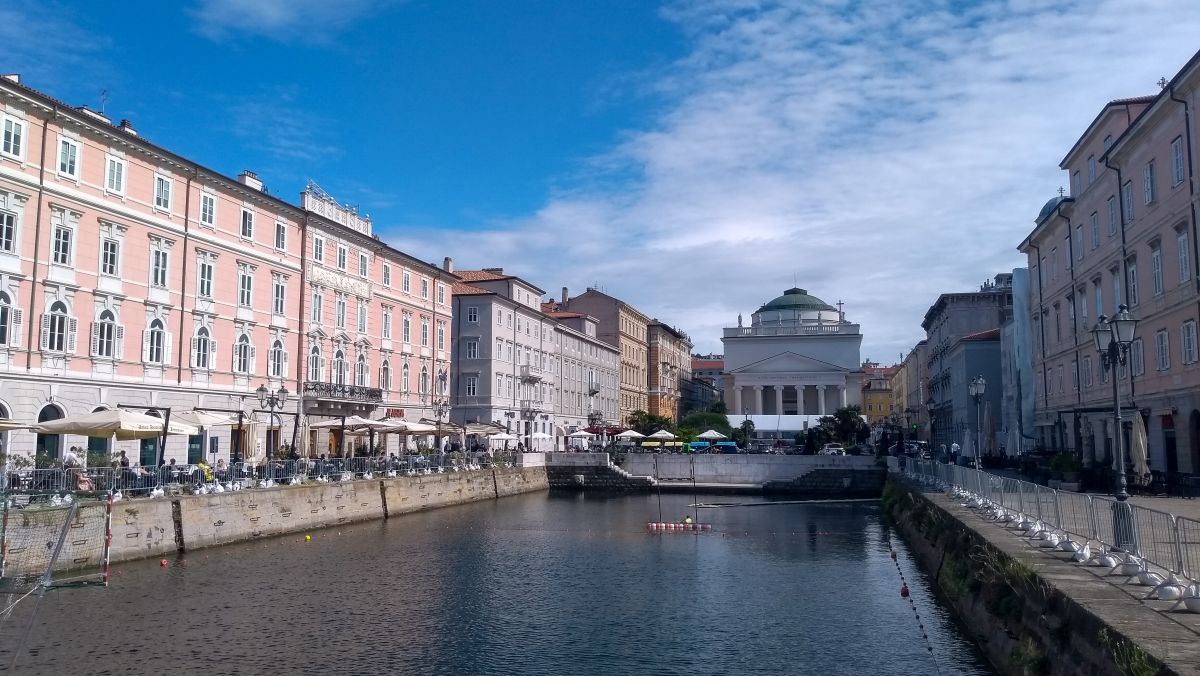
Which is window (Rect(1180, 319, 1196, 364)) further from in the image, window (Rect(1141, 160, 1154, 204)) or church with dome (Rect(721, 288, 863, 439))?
church with dome (Rect(721, 288, 863, 439))

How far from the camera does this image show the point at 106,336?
35.1 m

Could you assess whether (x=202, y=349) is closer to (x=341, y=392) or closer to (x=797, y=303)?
(x=341, y=392)

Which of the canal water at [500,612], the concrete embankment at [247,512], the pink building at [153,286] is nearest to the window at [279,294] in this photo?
the pink building at [153,286]

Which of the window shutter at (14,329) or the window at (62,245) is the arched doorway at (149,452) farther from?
the window at (62,245)

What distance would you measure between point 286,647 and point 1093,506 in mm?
14723

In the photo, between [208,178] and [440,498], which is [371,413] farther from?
[208,178]

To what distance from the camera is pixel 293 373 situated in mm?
46844

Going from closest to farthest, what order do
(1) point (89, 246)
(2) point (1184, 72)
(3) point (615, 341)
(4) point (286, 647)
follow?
(4) point (286, 647), (2) point (1184, 72), (1) point (89, 246), (3) point (615, 341)

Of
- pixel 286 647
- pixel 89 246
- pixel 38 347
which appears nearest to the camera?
pixel 286 647

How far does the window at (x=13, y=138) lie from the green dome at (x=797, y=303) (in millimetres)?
106670

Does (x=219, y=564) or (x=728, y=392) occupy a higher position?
(x=728, y=392)

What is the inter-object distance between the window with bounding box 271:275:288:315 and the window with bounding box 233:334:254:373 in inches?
106

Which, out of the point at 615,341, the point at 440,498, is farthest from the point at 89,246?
the point at 615,341

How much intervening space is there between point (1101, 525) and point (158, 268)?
1428 inches
